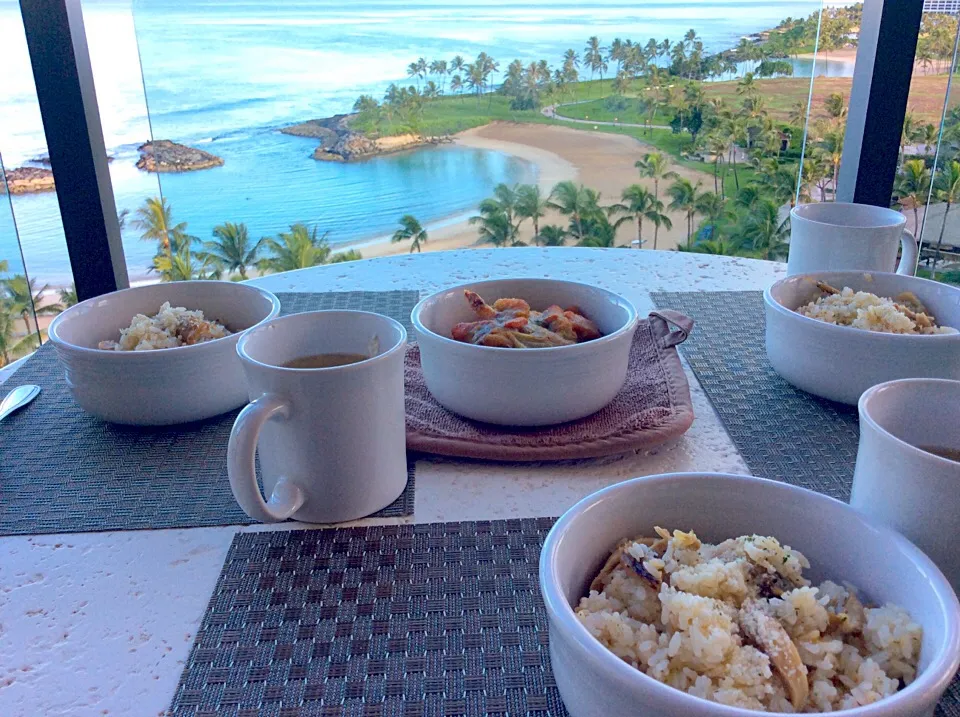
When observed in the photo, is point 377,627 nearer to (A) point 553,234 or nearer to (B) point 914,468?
(B) point 914,468

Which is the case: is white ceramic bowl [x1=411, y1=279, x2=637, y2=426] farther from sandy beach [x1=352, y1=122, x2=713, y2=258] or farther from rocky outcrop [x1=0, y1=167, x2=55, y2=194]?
sandy beach [x1=352, y1=122, x2=713, y2=258]

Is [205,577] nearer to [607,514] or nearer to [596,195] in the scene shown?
[607,514]

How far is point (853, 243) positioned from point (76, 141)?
1.47 meters

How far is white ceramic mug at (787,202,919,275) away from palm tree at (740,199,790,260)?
1170 centimetres

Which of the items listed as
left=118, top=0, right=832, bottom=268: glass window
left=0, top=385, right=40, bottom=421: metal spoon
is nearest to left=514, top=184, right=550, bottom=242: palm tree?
left=118, top=0, right=832, bottom=268: glass window

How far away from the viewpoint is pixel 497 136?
1438cm

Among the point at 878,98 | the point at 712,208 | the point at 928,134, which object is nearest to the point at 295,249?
the point at 712,208

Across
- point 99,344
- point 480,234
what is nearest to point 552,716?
point 99,344

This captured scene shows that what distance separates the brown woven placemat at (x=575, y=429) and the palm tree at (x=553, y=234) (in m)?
13.2

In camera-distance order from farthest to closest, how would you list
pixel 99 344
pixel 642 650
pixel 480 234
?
pixel 480 234
pixel 99 344
pixel 642 650

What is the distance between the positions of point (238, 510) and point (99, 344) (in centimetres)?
32

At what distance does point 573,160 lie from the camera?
14.4 m

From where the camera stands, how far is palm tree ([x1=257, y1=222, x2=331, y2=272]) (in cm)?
1188

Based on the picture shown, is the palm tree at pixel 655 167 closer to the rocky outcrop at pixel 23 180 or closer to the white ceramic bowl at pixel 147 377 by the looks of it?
the rocky outcrop at pixel 23 180
